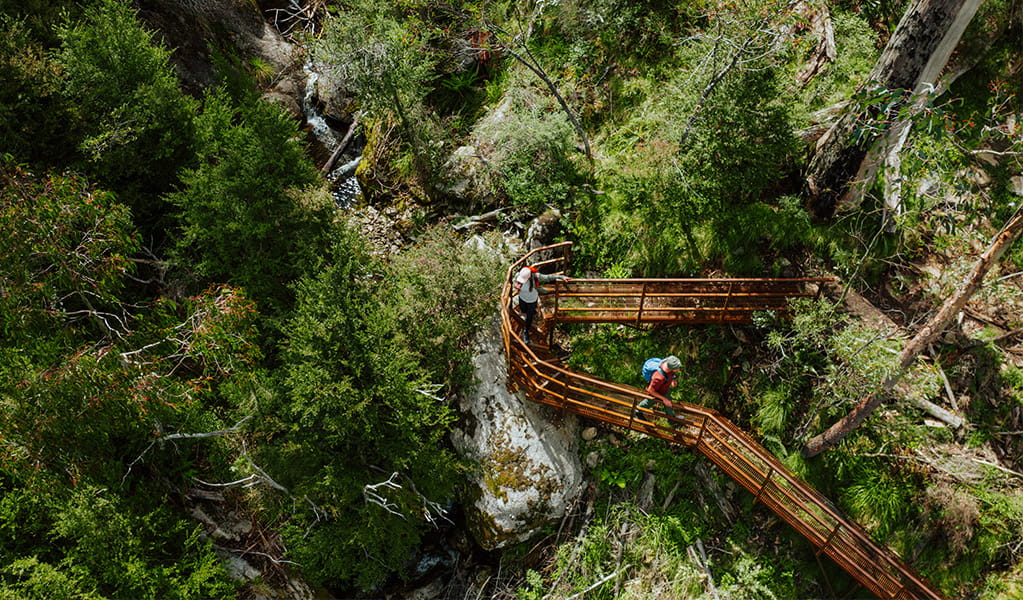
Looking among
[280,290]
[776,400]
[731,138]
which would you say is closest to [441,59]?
[280,290]

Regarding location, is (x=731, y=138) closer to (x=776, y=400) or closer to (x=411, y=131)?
(x=776, y=400)

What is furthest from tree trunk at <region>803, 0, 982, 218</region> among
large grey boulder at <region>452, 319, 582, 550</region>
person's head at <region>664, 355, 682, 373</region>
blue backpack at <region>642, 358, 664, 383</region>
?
large grey boulder at <region>452, 319, 582, 550</region>

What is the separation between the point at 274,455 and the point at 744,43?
35.8 feet

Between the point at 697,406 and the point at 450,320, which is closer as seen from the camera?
the point at 697,406

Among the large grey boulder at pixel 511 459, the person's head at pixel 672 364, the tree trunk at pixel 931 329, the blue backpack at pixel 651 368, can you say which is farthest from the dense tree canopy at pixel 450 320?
the person's head at pixel 672 364

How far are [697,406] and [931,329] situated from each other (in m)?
3.62

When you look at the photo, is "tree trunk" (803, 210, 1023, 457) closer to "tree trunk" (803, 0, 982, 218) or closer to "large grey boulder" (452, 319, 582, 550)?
"tree trunk" (803, 0, 982, 218)

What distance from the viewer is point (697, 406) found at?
9.24 metres

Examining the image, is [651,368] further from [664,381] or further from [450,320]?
[450,320]

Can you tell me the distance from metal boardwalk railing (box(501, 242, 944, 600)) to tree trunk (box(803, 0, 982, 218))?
2581mm

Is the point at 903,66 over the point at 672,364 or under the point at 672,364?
over

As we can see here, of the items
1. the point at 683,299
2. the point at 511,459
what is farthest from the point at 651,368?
the point at 511,459

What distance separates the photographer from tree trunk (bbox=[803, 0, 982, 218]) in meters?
7.98

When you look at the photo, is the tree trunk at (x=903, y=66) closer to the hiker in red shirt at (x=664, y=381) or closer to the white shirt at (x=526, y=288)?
the hiker in red shirt at (x=664, y=381)
